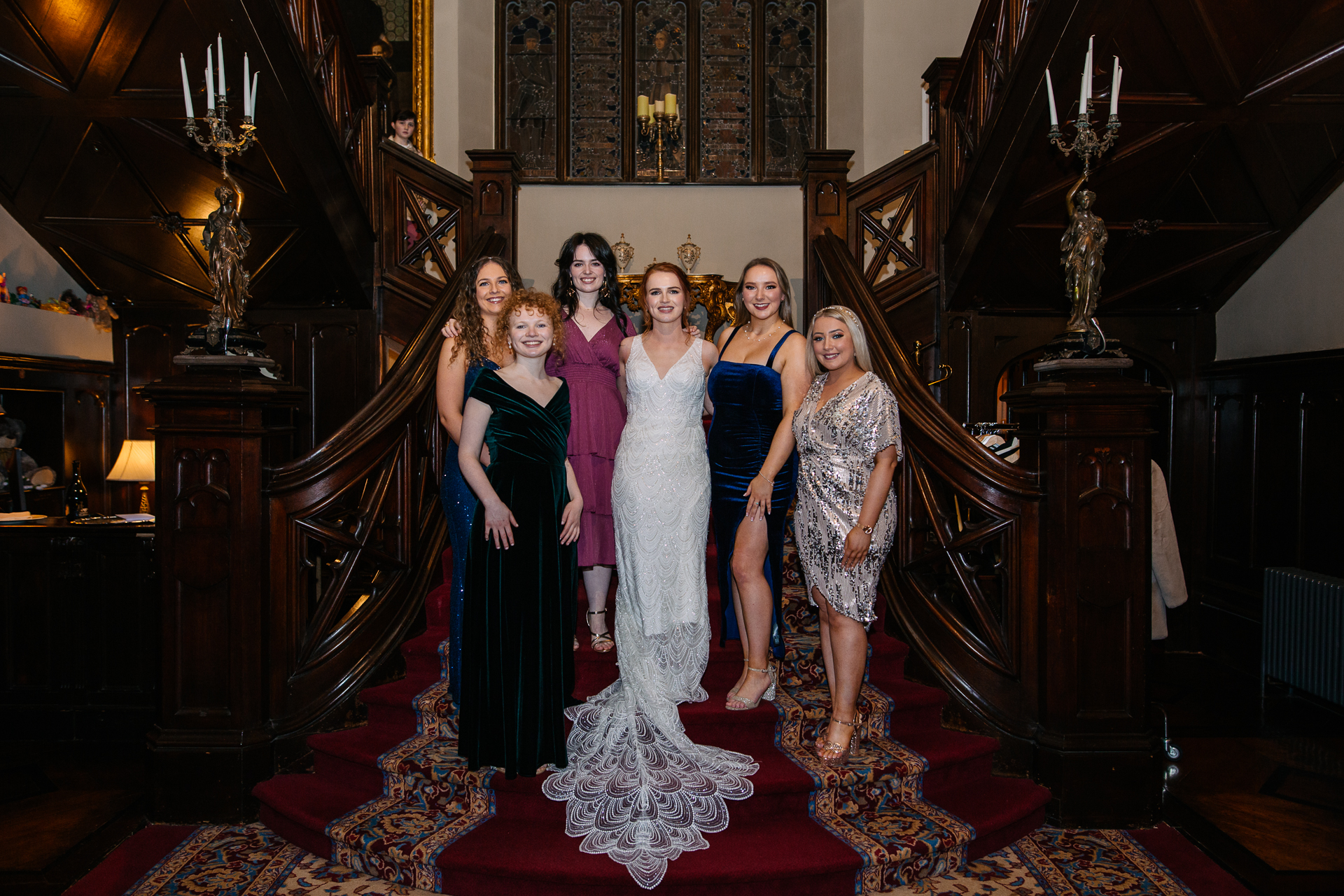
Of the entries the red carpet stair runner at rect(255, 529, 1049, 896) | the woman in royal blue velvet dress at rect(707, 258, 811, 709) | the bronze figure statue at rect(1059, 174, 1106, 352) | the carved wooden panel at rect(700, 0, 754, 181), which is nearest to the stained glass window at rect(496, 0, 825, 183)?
the carved wooden panel at rect(700, 0, 754, 181)

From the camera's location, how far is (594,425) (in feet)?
11.9

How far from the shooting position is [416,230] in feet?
20.0

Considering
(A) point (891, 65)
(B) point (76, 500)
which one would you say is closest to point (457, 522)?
(B) point (76, 500)

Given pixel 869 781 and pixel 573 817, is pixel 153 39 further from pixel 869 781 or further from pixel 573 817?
pixel 869 781

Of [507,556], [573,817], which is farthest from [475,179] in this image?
[573,817]

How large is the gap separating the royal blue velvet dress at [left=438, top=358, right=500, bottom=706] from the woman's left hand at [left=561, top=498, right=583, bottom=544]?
361mm

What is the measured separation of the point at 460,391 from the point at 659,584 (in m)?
1.07

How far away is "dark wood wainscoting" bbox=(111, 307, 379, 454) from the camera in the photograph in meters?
6.07

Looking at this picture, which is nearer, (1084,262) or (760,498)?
(760,498)

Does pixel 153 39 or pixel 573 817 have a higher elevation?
pixel 153 39

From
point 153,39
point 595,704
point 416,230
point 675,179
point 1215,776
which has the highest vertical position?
point 675,179

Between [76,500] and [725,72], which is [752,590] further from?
[725,72]

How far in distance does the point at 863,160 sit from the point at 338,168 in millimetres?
5250

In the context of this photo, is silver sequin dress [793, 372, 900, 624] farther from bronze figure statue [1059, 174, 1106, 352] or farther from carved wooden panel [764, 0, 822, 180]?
carved wooden panel [764, 0, 822, 180]
